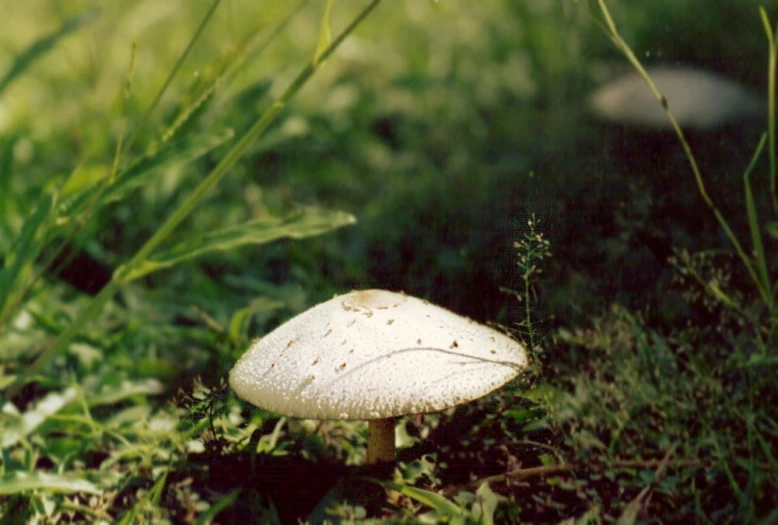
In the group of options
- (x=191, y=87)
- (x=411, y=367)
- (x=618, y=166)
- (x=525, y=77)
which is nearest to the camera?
(x=411, y=367)

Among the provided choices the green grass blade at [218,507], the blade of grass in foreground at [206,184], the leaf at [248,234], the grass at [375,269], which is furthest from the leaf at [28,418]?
the green grass blade at [218,507]

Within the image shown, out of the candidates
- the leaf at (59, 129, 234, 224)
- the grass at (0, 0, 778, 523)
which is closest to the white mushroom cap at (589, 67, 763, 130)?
the grass at (0, 0, 778, 523)

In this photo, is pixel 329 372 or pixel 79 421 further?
pixel 79 421

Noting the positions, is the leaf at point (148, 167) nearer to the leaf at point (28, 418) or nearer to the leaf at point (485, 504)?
the leaf at point (28, 418)

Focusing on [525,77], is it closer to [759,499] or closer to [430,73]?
[430,73]

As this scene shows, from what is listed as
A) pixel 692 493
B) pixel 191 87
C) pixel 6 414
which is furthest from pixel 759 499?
pixel 6 414

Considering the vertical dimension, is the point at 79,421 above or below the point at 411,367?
below

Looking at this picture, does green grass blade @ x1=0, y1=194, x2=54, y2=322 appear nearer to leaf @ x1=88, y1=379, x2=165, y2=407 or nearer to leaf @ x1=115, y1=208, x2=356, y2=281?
leaf @ x1=115, y1=208, x2=356, y2=281

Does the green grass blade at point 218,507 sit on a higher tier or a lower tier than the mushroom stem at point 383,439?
lower
